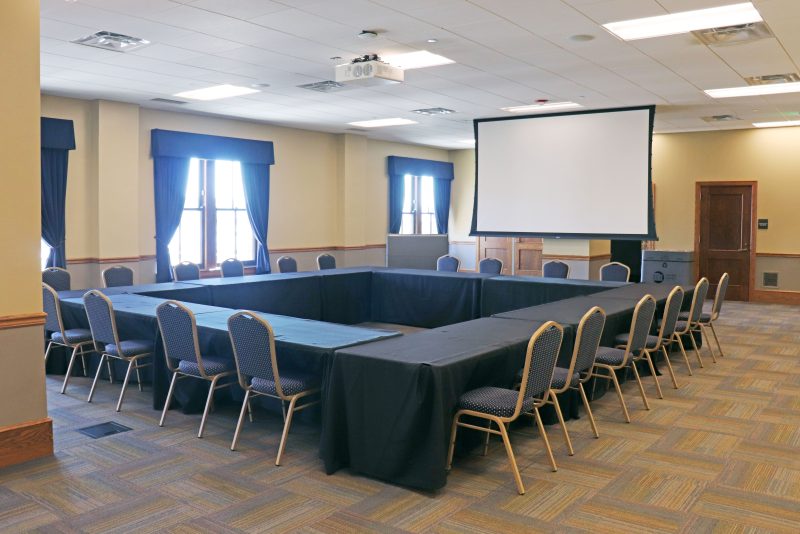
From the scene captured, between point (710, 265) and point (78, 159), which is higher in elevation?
point (78, 159)

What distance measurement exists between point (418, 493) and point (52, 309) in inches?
148

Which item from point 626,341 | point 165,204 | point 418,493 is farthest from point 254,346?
point 165,204

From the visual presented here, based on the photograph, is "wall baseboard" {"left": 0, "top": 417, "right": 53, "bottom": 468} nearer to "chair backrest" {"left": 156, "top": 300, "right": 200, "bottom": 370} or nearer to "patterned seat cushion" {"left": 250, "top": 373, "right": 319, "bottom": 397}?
"chair backrest" {"left": 156, "top": 300, "right": 200, "bottom": 370}

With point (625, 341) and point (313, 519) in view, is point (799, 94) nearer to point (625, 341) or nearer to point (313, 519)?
point (625, 341)

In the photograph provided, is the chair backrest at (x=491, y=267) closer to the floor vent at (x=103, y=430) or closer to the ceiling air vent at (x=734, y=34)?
the ceiling air vent at (x=734, y=34)

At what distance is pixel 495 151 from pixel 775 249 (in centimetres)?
527

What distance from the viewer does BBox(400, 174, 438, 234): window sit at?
48.6 ft

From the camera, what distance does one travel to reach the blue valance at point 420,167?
14.0 m

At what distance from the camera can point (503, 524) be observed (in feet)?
10.7

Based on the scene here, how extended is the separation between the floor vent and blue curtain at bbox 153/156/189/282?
17.2 ft

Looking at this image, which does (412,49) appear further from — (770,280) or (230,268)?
(770,280)

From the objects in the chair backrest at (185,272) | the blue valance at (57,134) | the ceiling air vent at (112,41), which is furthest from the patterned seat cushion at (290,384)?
the blue valance at (57,134)

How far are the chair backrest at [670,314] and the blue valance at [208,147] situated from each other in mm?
6965

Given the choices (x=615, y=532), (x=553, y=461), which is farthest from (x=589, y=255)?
(x=615, y=532)
